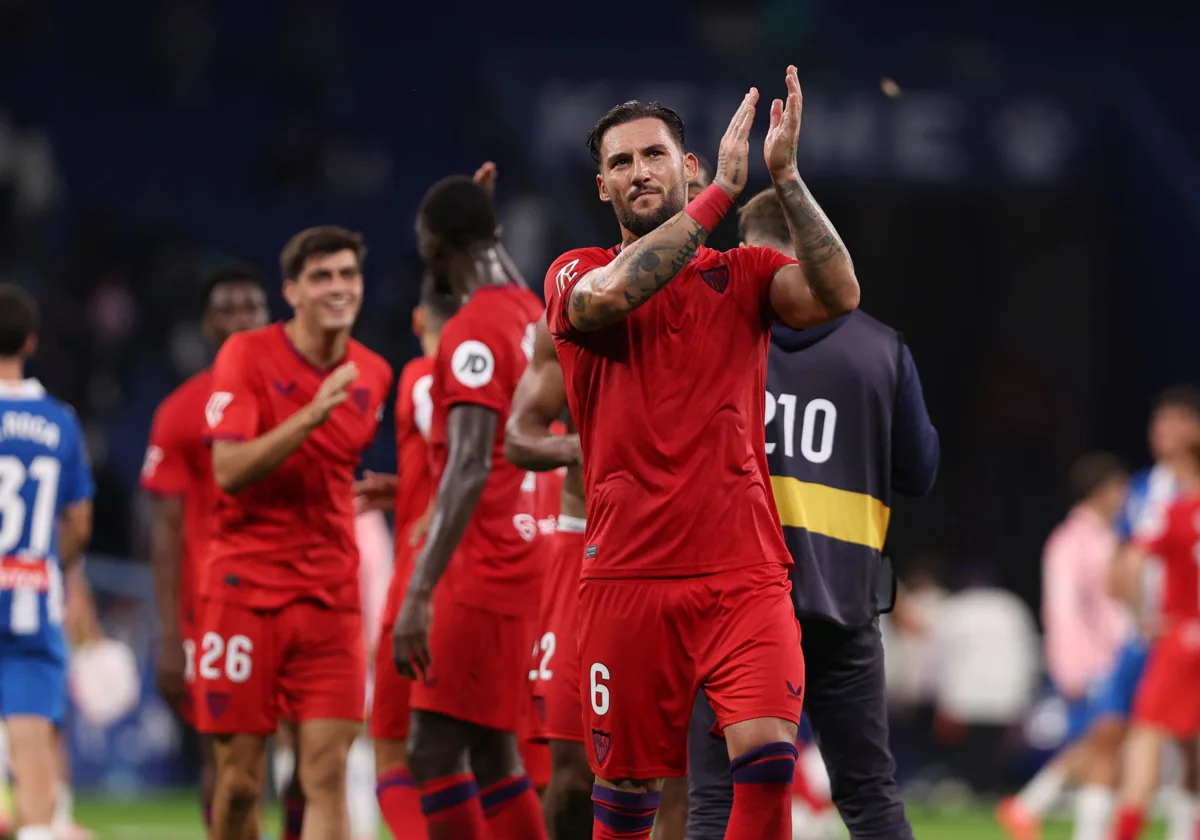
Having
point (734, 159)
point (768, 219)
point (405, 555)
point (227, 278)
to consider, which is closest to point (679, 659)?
point (734, 159)

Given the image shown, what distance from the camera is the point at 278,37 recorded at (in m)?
24.8

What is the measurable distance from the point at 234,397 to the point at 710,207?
2976 mm

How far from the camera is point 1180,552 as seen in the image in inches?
442

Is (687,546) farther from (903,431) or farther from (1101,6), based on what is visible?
(1101,6)

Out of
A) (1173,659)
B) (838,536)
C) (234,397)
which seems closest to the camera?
(838,536)

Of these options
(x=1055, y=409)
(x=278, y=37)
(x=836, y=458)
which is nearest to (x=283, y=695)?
(x=836, y=458)

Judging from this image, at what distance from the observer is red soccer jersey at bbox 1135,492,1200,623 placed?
11188mm

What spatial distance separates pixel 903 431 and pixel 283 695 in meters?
2.64

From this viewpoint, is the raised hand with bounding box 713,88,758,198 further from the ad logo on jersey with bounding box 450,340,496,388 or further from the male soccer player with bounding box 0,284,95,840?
the male soccer player with bounding box 0,284,95,840

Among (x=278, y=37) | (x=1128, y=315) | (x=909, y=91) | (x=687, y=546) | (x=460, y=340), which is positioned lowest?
(x=687, y=546)

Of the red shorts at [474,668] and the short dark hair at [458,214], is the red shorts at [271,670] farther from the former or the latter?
the short dark hair at [458,214]

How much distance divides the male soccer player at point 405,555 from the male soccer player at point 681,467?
2213 millimetres

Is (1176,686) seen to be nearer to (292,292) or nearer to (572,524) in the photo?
(572,524)

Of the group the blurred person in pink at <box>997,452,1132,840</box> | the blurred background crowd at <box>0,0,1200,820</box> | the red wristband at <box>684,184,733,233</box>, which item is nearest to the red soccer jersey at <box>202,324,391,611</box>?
the red wristband at <box>684,184,733,233</box>
